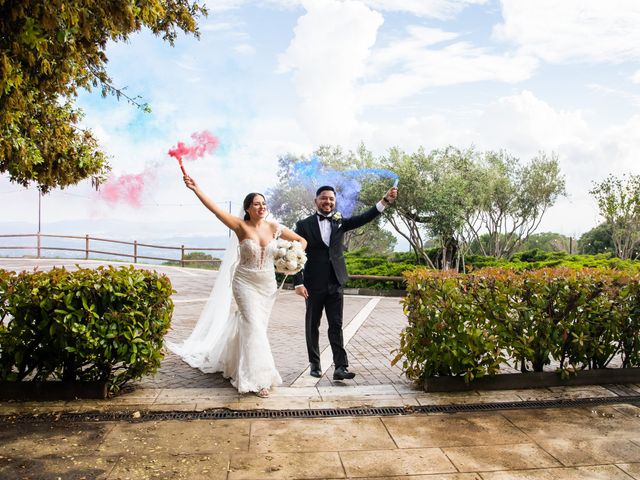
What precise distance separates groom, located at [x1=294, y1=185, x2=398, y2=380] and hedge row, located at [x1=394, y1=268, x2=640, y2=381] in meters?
0.67

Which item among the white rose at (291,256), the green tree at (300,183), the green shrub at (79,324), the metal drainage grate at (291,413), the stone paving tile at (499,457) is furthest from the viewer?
the green tree at (300,183)

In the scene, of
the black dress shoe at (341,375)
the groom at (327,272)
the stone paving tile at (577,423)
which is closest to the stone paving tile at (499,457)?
the stone paving tile at (577,423)

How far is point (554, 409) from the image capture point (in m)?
4.85

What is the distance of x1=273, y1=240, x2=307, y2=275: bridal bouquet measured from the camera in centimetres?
538

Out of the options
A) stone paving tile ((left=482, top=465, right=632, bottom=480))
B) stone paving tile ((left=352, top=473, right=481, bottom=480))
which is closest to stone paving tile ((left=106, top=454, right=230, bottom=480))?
stone paving tile ((left=352, top=473, right=481, bottom=480))

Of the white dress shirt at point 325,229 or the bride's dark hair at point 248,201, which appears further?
the white dress shirt at point 325,229

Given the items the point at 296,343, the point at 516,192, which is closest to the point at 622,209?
the point at 516,192

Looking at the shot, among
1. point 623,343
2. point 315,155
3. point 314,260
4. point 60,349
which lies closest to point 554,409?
point 623,343

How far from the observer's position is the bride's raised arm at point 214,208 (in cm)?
506

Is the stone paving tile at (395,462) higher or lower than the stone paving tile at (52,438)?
lower

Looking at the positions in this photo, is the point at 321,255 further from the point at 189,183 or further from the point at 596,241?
the point at 596,241

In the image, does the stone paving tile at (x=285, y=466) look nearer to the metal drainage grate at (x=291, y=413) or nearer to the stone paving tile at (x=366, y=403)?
the metal drainage grate at (x=291, y=413)

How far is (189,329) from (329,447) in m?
5.57

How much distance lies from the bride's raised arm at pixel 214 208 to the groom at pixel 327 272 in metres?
0.73
